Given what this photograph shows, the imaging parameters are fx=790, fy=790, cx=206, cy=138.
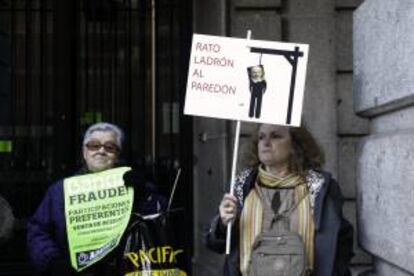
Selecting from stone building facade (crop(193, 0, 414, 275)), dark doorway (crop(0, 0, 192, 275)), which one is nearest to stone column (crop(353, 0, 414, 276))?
stone building facade (crop(193, 0, 414, 275))

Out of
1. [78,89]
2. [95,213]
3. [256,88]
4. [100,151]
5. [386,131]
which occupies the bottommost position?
[95,213]

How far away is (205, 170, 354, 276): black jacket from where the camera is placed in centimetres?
380

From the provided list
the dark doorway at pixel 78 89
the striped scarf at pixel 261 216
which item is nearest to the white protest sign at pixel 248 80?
the striped scarf at pixel 261 216

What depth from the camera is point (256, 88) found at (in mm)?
3980

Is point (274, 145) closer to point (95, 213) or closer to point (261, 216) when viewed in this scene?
point (261, 216)

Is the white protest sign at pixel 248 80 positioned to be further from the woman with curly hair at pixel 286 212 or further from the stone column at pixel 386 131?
the stone column at pixel 386 131

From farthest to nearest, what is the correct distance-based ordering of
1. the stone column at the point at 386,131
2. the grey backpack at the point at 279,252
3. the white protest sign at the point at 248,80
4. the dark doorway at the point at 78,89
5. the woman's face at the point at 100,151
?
the dark doorway at the point at 78,89 → the woman's face at the point at 100,151 → the white protest sign at the point at 248,80 → the grey backpack at the point at 279,252 → the stone column at the point at 386,131

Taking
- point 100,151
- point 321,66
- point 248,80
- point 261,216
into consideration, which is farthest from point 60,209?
point 321,66

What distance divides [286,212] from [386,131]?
691 mm

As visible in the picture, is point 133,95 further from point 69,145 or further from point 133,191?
point 133,191

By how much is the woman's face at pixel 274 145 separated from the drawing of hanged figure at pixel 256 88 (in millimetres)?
147

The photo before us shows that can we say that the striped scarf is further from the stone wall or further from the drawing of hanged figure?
the stone wall

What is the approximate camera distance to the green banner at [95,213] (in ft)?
13.9

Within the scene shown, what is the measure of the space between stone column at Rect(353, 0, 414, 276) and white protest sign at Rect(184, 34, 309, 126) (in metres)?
0.39
